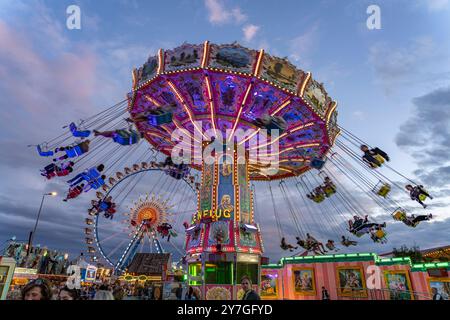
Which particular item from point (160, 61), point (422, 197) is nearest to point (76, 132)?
point (160, 61)

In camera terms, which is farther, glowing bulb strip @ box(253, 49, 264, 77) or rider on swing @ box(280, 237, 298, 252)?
rider on swing @ box(280, 237, 298, 252)

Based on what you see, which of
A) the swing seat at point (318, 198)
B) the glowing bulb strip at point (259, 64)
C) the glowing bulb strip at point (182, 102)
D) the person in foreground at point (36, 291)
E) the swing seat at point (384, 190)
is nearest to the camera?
the person in foreground at point (36, 291)

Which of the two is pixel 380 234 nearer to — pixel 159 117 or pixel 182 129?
pixel 182 129

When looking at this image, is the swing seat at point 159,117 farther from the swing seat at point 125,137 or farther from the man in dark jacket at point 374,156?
the man in dark jacket at point 374,156

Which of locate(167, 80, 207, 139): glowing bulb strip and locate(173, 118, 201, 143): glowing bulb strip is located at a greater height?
locate(167, 80, 207, 139): glowing bulb strip

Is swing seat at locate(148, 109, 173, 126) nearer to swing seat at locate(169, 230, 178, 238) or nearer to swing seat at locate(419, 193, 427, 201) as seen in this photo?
swing seat at locate(419, 193, 427, 201)

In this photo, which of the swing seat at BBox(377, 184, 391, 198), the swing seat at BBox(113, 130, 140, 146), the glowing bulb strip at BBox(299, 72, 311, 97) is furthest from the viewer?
the swing seat at BBox(377, 184, 391, 198)

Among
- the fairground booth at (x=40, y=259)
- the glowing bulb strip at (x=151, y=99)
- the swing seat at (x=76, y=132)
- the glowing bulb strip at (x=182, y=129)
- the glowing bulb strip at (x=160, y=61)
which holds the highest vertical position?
the glowing bulb strip at (x=160, y=61)

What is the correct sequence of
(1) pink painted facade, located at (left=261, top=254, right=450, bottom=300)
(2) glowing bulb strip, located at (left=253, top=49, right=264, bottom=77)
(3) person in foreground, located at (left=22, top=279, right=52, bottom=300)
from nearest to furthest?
(3) person in foreground, located at (left=22, top=279, right=52, bottom=300) < (1) pink painted facade, located at (left=261, top=254, right=450, bottom=300) < (2) glowing bulb strip, located at (left=253, top=49, right=264, bottom=77)

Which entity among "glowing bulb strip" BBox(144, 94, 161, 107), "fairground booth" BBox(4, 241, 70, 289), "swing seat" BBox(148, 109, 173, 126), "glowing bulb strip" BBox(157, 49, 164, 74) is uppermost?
"glowing bulb strip" BBox(157, 49, 164, 74)

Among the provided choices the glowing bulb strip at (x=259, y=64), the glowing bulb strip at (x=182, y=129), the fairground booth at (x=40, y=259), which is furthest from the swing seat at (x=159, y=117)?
the fairground booth at (x=40, y=259)

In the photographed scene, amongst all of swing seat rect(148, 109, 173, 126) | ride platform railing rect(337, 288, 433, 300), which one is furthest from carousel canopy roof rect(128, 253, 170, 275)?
swing seat rect(148, 109, 173, 126)

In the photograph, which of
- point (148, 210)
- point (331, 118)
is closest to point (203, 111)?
point (331, 118)
